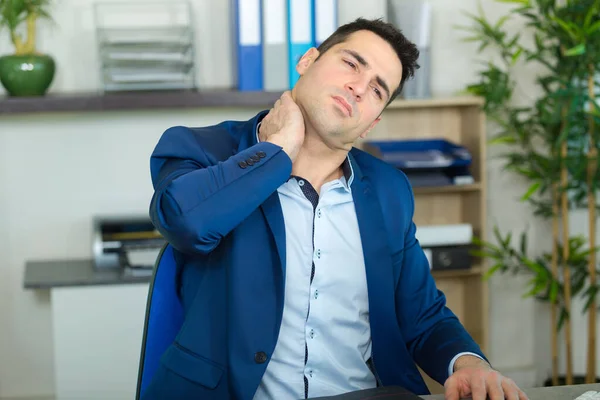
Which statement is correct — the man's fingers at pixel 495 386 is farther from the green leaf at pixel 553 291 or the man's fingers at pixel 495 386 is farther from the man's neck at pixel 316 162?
the green leaf at pixel 553 291

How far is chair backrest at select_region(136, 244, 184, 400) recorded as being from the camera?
1.61 meters

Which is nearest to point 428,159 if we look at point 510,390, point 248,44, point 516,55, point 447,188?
point 447,188

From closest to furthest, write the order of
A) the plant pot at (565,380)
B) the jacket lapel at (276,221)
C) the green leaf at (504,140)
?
the jacket lapel at (276,221), the green leaf at (504,140), the plant pot at (565,380)

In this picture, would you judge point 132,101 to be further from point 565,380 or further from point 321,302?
point 565,380

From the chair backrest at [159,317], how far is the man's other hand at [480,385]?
1.80 ft

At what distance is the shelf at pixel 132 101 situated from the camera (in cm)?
302

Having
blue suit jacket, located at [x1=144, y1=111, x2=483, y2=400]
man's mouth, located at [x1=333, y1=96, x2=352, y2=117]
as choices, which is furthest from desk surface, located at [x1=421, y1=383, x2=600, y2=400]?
man's mouth, located at [x1=333, y1=96, x2=352, y2=117]

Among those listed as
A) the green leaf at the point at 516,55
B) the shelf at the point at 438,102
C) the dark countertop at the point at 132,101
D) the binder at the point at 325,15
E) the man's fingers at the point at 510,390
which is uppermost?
the binder at the point at 325,15

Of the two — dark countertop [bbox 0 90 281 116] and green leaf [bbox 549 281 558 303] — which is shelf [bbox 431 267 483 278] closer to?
green leaf [bbox 549 281 558 303]

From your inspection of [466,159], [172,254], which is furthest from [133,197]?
[172,254]

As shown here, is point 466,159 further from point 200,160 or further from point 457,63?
point 200,160

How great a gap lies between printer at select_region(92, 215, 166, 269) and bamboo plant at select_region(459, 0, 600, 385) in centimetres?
128

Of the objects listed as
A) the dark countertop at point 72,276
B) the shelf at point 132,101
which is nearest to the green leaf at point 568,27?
the shelf at point 132,101

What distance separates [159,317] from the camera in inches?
64.0
